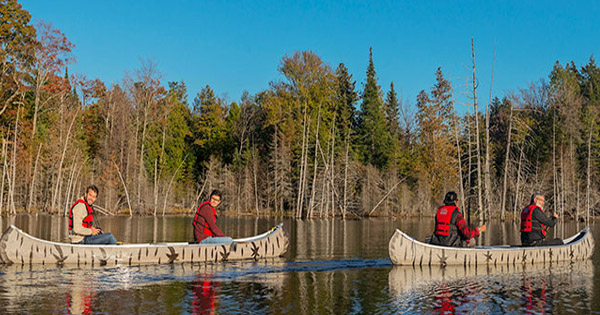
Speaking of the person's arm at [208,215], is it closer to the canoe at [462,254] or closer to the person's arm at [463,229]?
the canoe at [462,254]

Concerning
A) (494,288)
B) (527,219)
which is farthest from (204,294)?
(527,219)

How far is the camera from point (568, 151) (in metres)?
57.3

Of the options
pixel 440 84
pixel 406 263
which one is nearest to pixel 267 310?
pixel 406 263

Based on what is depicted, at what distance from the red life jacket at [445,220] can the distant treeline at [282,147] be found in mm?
33702

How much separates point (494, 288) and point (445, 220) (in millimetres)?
2926

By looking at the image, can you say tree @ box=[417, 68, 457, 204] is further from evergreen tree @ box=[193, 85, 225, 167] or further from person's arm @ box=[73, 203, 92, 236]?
person's arm @ box=[73, 203, 92, 236]

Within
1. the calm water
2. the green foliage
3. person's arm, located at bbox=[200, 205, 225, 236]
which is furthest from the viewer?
the green foliage

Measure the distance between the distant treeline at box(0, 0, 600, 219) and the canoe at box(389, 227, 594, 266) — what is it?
103ft

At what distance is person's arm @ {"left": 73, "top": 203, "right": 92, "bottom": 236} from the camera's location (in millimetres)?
15602

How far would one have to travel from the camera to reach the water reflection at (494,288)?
1134cm

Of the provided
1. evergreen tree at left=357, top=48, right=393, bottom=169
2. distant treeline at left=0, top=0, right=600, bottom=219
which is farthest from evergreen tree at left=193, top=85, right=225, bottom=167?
evergreen tree at left=357, top=48, right=393, bottom=169

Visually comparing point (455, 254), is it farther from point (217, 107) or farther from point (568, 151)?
point (217, 107)

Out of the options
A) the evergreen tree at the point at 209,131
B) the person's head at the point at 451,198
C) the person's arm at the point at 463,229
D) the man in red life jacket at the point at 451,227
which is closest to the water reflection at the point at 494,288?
the man in red life jacket at the point at 451,227

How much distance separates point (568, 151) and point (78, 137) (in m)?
47.5
